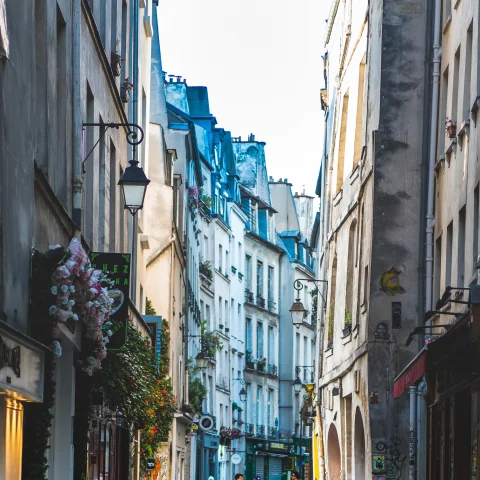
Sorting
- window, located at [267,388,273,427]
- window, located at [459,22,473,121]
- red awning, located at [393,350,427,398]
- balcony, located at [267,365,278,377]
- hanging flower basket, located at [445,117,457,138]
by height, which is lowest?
red awning, located at [393,350,427,398]

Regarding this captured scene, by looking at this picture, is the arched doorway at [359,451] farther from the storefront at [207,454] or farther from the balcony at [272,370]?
the balcony at [272,370]

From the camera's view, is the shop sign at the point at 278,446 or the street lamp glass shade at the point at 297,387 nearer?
the street lamp glass shade at the point at 297,387

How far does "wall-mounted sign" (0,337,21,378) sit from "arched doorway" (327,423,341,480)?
22624 mm

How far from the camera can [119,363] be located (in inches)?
564

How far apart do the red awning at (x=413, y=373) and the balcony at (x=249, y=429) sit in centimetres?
4354

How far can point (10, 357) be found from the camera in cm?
812

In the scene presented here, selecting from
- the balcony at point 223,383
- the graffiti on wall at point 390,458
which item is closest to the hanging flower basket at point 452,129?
the graffiti on wall at point 390,458

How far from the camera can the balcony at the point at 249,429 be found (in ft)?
195

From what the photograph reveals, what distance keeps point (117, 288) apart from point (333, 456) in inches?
721

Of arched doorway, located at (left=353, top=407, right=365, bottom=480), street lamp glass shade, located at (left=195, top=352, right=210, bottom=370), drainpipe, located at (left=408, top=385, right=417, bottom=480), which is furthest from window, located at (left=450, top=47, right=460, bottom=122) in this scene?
street lamp glass shade, located at (left=195, top=352, right=210, bottom=370)

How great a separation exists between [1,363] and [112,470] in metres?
11.0

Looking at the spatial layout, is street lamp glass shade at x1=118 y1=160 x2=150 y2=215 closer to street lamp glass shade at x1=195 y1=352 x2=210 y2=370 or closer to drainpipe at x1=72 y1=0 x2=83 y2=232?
drainpipe at x1=72 y1=0 x2=83 y2=232

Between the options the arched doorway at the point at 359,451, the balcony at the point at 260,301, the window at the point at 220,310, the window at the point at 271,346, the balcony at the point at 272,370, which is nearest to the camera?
the arched doorway at the point at 359,451

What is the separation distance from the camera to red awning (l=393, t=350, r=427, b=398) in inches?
551
